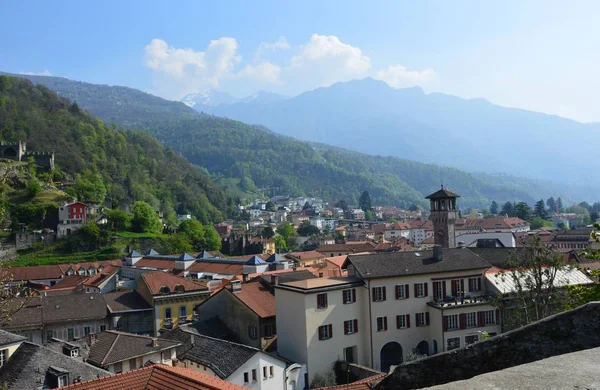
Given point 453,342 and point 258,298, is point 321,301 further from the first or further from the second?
point 453,342

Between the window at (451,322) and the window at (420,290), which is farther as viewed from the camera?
the window at (420,290)

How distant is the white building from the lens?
31.8 metres

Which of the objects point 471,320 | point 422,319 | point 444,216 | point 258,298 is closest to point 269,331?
point 258,298

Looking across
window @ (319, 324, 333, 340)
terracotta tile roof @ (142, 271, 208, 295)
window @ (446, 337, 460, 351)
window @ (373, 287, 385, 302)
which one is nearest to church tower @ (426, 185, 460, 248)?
window @ (446, 337, 460, 351)

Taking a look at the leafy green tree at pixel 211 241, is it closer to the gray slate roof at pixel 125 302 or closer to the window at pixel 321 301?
the gray slate roof at pixel 125 302

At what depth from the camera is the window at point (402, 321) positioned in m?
34.1

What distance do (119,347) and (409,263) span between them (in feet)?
59.3

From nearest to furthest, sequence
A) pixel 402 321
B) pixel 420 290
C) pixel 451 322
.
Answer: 1. pixel 451 322
2. pixel 402 321
3. pixel 420 290

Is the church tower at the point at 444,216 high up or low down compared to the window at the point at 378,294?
up

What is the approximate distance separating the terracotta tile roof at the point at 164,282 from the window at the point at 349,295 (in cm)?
1574

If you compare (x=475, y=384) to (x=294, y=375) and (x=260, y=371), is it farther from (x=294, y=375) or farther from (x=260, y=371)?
(x=294, y=375)

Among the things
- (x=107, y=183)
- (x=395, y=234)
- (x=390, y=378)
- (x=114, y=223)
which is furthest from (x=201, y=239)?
(x=390, y=378)

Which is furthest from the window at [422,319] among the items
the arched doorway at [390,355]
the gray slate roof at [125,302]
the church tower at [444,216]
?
the gray slate roof at [125,302]

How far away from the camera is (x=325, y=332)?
32.0 metres
